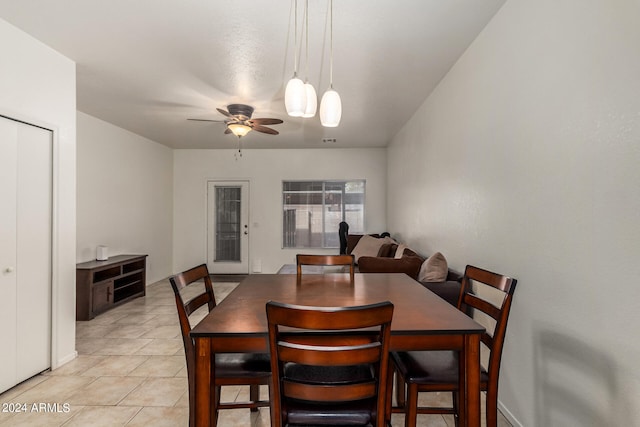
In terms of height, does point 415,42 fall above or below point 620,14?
above

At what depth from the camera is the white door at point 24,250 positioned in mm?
2328

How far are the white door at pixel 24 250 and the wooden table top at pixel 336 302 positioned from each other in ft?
5.92

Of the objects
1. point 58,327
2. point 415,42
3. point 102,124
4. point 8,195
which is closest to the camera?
point 8,195

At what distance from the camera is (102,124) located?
4711mm

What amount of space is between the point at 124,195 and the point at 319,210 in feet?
11.5

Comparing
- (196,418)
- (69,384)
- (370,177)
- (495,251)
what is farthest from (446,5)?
(370,177)

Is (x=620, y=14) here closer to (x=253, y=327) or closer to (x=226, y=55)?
(x=253, y=327)

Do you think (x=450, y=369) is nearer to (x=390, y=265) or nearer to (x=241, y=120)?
(x=390, y=265)

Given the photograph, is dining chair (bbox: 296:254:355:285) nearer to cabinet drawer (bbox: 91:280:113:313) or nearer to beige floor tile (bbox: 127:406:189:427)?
beige floor tile (bbox: 127:406:189:427)

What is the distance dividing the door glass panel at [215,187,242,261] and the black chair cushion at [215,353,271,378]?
5.36m

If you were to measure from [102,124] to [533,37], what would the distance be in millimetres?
5271

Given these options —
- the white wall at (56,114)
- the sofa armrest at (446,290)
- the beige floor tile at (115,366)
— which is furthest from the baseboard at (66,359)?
the sofa armrest at (446,290)

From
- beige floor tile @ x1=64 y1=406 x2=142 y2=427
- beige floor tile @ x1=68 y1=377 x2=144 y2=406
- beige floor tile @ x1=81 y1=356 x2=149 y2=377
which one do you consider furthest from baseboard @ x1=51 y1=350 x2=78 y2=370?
beige floor tile @ x1=64 y1=406 x2=142 y2=427

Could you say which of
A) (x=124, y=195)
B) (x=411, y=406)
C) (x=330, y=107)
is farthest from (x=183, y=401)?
(x=124, y=195)
